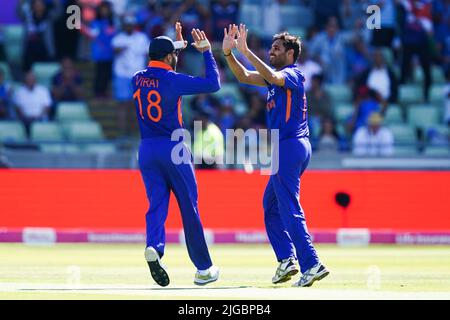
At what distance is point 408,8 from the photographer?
87.9 ft

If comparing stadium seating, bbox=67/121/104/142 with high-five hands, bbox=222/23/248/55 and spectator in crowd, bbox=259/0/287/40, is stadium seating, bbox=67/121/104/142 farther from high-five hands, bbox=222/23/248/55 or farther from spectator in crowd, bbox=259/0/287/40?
high-five hands, bbox=222/23/248/55

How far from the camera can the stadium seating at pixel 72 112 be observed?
2456 centimetres

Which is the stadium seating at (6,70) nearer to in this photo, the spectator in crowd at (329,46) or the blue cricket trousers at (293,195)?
the spectator in crowd at (329,46)

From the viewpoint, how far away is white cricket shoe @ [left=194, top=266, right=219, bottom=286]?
12.6m

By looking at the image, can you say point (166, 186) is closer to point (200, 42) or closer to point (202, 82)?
point (202, 82)

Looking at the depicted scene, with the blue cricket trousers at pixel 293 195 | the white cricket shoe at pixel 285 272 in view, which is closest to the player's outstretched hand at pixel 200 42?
A: the blue cricket trousers at pixel 293 195

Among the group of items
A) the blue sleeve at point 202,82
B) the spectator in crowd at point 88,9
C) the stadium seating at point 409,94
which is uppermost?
the spectator in crowd at point 88,9

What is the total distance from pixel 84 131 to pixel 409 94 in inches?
289

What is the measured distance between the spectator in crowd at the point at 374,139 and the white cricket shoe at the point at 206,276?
10.7m

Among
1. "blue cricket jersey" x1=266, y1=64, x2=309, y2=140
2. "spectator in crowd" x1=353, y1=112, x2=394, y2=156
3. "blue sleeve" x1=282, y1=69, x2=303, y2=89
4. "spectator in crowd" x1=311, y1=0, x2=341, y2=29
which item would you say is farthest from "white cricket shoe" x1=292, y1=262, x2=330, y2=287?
"spectator in crowd" x1=311, y1=0, x2=341, y2=29

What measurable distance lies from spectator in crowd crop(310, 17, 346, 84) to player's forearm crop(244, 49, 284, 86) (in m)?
14.0
